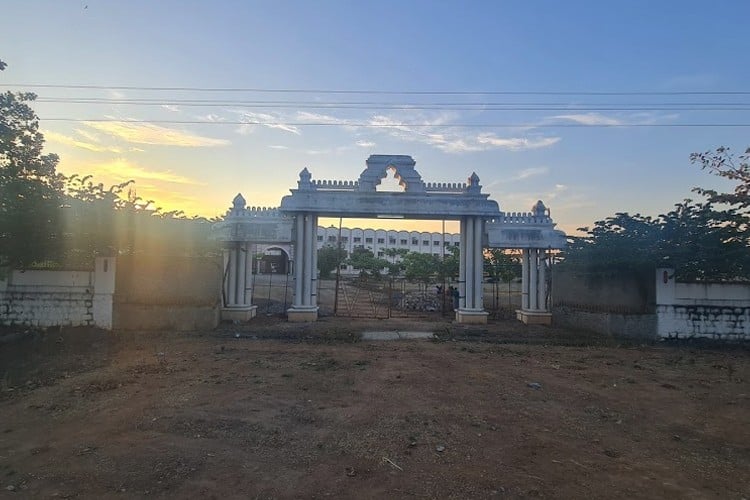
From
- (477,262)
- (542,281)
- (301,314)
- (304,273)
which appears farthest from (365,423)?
(542,281)

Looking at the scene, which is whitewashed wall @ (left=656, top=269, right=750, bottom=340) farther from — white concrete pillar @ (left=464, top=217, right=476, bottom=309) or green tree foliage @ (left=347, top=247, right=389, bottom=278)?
green tree foliage @ (left=347, top=247, right=389, bottom=278)

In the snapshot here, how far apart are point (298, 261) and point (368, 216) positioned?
9.96 ft

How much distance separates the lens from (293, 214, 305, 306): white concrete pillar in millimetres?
16328

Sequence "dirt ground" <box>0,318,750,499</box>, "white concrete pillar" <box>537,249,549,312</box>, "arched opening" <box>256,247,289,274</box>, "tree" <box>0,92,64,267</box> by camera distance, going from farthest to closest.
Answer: "arched opening" <box>256,247,289,274</box> < "white concrete pillar" <box>537,249,549,312</box> < "tree" <box>0,92,64,267</box> < "dirt ground" <box>0,318,750,499</box>

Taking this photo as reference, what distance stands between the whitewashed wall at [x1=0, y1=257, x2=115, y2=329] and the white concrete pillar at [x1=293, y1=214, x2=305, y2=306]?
579 centimetres

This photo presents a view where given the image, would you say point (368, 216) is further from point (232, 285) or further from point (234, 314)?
point (234, 314)

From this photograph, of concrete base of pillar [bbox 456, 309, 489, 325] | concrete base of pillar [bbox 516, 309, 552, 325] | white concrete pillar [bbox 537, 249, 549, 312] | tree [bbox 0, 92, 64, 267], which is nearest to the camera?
tree [bbox 0, 92, 64, 267]

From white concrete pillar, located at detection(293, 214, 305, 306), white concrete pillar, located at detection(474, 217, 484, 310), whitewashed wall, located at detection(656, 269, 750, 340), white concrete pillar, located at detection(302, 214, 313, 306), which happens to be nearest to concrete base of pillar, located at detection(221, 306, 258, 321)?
white concrete pillar, located at detection(293, 214, 305, 306)

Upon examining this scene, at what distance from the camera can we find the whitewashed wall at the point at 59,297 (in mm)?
11969

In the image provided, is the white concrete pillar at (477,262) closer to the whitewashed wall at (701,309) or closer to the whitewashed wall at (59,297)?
the whitewashed wall at (701,309)

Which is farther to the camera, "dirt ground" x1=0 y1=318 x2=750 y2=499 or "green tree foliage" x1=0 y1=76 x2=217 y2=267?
"green tree foliage" x1=0 y1=76 x2=217 y2=267

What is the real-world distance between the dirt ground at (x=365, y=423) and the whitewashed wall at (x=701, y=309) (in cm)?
186

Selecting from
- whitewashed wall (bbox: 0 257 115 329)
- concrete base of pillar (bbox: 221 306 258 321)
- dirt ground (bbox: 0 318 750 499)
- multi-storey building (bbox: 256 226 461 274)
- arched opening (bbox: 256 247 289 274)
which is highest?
multi-storey building (bbox: 256 226 461 274)

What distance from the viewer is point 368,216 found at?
16906mm
